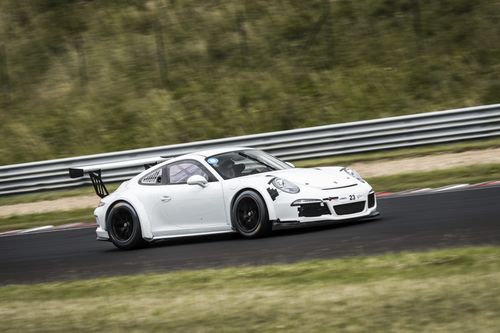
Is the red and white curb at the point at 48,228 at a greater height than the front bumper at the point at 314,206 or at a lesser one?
lesser

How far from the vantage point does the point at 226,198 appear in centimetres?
1159

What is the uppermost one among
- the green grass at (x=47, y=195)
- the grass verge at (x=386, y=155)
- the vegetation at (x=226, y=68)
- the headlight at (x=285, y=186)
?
the vegetation at (x=226, y=68)

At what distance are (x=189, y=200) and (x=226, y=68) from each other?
17.3 metres

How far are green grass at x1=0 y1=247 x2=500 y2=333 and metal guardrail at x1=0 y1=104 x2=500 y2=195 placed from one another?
11352 mm

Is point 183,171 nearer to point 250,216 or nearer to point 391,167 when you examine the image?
point 250,216

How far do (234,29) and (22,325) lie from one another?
23800mm

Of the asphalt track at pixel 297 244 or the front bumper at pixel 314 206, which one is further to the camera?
the front bumper at pixel 314 206

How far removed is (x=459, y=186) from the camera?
14672mm

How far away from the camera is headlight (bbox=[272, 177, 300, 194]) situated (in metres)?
11.2

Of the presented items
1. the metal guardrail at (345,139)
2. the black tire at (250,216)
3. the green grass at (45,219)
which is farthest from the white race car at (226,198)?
the metal guardrail at (345,139)

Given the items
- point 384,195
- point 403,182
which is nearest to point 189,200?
point 384,195

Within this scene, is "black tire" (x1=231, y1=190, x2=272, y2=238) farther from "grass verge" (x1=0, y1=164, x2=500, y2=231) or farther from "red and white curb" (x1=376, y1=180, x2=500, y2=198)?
"grass verge" (x1=0, y1=164, x2=500, y2=231)

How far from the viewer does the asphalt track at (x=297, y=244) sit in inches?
377

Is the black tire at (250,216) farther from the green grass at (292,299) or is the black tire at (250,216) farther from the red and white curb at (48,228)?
the red and white curb at (48,228)
